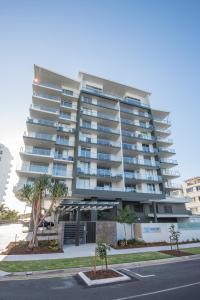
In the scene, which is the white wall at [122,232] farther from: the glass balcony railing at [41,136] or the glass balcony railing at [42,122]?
the glass balcony railing at [42,122]

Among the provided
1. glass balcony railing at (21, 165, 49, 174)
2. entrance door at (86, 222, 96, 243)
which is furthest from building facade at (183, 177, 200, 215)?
glass balcony railing at (21, 165, 49, 174)

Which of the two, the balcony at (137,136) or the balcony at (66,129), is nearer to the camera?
the balcony at (66,129)

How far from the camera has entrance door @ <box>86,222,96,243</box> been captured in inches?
875

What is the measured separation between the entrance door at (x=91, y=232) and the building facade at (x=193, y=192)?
48.9 meters

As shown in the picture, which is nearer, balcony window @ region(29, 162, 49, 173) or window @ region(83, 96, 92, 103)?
balcony window @ region(29, 162, 49, 173)

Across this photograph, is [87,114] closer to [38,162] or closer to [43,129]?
[43,129]

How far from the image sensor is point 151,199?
33188mm

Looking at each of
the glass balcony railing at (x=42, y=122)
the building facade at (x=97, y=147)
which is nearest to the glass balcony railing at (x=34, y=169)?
the building facade at (x=97, y=147)

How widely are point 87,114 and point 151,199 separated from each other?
21577mm

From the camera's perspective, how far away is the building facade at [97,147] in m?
31.6

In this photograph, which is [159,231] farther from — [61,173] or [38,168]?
[38,168]

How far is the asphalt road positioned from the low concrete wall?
1147 cm

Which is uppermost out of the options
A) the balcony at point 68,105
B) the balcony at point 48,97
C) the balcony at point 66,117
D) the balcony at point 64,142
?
the balcony at point 48,97

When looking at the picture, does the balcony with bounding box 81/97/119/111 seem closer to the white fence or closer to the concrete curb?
the white fence
